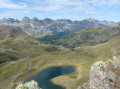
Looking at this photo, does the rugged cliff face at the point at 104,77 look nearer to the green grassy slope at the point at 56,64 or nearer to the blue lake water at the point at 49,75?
the green grassy slope at the point at 56,64

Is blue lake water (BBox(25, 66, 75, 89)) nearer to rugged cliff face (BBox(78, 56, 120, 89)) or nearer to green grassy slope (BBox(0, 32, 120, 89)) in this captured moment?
green grassy slope (BBox(0, 32, 120, 89))

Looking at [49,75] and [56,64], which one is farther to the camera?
[56,64]

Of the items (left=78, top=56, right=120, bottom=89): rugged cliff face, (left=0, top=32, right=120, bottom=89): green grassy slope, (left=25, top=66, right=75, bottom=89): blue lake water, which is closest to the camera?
(left=78, top=56, right=120, bottom=89): rugged cliff face

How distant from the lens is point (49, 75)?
395 ft

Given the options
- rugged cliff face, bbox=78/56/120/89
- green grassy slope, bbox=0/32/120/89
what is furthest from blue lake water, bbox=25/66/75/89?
rugged cliff face, bbox=78/56/120/89

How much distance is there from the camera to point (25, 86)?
94.9ft

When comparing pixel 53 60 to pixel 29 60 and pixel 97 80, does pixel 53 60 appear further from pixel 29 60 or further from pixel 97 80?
pixel 97 80

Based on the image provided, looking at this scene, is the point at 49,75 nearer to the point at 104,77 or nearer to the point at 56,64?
the point at 56,64

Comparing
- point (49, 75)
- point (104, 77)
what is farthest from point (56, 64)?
point (104, 77)

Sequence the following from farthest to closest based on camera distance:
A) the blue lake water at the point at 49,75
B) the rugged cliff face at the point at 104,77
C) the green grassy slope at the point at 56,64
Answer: the green grassy slope at the point at 56,64
the blue lake water at the point at 49,75
the rugged cliff face at the point at 104,77

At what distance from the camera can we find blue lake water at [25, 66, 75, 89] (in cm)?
9895

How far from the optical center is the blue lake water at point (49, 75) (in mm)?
98950

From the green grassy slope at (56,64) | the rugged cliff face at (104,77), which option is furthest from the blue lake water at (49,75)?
the rugged cliff face at (104,77)

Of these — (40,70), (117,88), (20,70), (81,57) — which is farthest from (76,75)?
(117,88)
